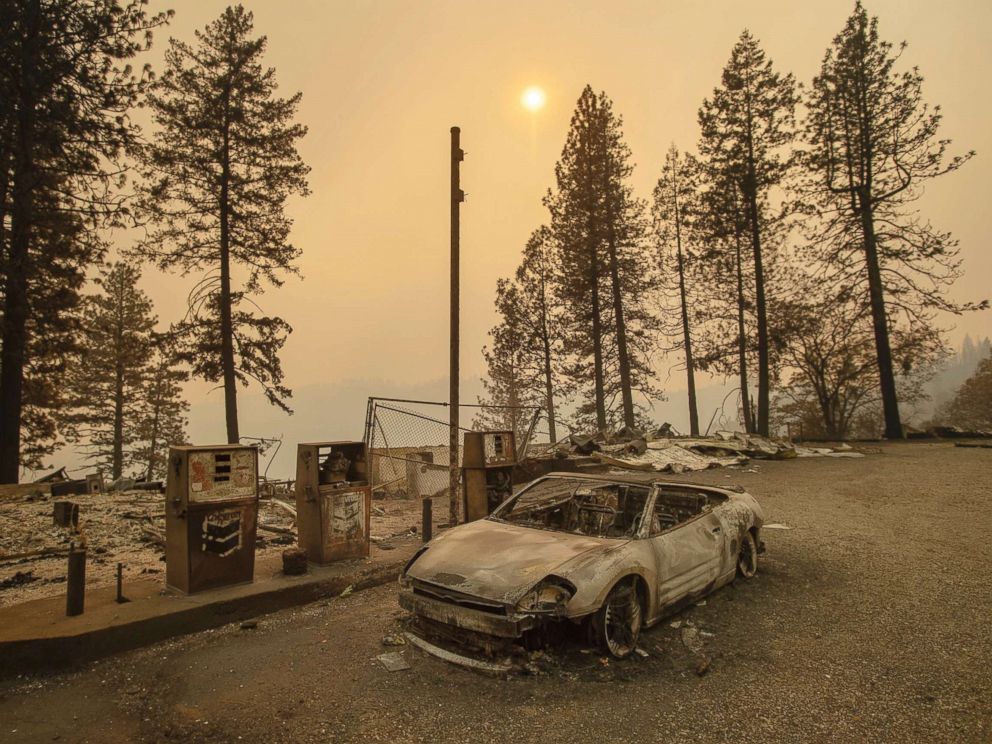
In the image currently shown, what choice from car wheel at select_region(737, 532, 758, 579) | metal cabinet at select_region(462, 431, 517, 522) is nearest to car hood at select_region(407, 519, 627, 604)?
car wheel at select_region(737, 532, 758, 579)

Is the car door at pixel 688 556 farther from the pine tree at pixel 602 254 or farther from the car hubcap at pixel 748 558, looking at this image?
the pine tree at pixel 602 254

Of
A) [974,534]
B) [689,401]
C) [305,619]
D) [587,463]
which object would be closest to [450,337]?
[305,619]

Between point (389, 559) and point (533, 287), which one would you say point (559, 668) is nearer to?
point (389, 559)

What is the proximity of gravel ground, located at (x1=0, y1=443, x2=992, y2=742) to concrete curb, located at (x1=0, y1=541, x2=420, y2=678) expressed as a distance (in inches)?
5.3

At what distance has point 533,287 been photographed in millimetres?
30609

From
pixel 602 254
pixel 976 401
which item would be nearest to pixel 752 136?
pixel 602 254

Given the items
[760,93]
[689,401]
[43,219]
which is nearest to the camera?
[43,219]

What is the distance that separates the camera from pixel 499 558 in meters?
4.31

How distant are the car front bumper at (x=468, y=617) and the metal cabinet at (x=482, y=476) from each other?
12.5ft

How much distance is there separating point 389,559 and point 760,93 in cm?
2242

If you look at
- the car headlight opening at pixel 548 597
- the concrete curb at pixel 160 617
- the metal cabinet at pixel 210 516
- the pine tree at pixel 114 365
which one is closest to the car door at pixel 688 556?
the car headlight opening at pixel 548 597

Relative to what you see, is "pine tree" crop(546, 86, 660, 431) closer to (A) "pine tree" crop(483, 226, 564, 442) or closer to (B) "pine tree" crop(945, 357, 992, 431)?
(A) "pine tree" crop(483, 226, 564, 442)

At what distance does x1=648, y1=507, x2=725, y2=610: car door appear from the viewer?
15.1ft

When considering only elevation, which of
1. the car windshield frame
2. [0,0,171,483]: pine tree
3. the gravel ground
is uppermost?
[0,0,171,483]: pine tree
